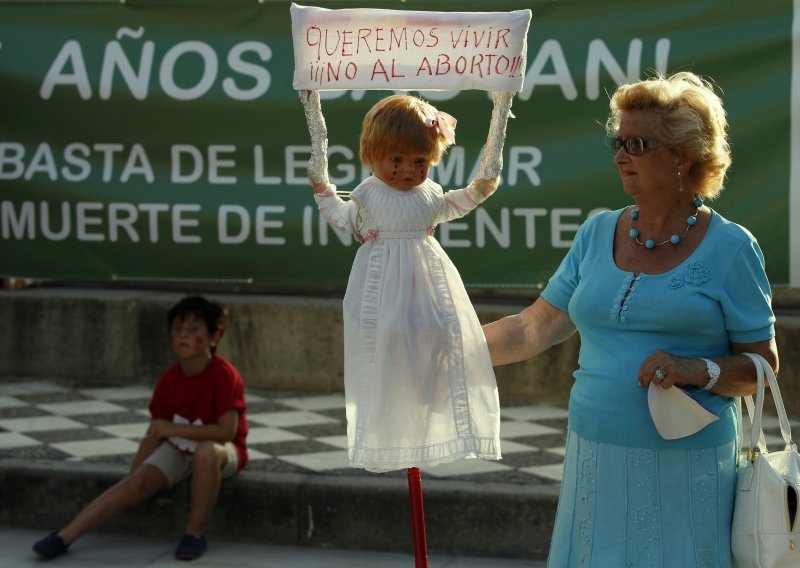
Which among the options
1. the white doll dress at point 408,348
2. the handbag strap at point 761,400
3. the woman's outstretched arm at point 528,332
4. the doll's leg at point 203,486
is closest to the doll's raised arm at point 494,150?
the white doll dress at point 408,348

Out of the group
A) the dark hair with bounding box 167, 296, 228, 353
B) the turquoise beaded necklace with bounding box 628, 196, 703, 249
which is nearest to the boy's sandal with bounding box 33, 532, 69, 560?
the dark hair with bounding box 167, 296, 228, 353

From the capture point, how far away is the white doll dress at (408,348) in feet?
10.7

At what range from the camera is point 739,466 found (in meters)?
3.05

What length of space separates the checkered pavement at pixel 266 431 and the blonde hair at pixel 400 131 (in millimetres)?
2829

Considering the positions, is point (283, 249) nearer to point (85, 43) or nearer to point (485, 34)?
point (85, 43)

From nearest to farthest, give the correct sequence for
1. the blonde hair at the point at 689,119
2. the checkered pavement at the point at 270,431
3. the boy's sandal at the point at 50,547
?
the blonde hair at the point at 689,119
the boy's sandal at the point at 50,547
the checkered pavement at the point at 270,431

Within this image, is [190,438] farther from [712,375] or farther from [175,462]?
[712,375]

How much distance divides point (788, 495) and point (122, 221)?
3534 mm

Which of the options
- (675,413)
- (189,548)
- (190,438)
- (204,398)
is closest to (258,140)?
(204,398)

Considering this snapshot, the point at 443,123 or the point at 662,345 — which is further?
the point at 443,123

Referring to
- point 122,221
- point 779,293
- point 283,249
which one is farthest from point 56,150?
point 779,293

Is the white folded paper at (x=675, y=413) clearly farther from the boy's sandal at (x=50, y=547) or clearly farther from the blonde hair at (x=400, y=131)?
the boy's sandal at (x=50, y=547)

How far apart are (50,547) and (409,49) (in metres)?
2.88

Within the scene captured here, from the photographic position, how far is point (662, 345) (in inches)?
118
